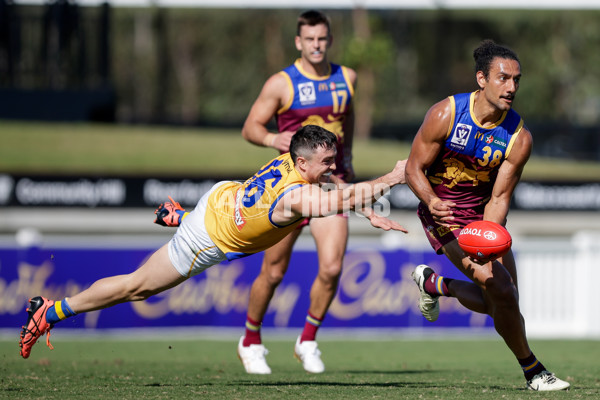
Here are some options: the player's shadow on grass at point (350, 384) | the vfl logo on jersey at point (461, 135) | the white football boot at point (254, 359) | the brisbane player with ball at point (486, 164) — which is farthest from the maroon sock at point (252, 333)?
the vfl logo on jersey at point (461, 135)

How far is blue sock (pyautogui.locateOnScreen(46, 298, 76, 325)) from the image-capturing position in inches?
264

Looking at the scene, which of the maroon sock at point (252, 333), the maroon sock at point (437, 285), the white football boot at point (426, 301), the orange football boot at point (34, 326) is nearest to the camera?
the orange football boot at point (34, 326)

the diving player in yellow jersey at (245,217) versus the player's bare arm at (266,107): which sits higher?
the player's bare arm at (266,107)

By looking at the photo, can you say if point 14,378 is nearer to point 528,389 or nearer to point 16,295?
point 528,389

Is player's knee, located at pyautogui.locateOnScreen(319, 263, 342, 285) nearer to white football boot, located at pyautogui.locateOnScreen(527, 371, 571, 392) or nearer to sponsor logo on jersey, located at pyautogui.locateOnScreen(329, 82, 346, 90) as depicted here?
sponsor logo on jersey, located at pyautogui.locateOnScreen(329, 82, 346, 90)

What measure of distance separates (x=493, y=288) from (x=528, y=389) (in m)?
0.79

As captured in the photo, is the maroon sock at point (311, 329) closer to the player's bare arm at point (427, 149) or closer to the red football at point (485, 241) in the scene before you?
the player's bare arm at point (427, 149)

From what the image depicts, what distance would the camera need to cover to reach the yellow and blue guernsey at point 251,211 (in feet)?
20.8

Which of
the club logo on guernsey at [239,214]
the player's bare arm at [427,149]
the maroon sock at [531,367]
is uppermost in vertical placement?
the player's bare arm at [427,149]

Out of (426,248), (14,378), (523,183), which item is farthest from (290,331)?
(523,183)

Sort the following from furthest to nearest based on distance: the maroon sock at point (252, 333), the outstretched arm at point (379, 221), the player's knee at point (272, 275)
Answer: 1. the maroon sock at point (252, 333)
2. the player's knee at point (272, 275)
3. the outstretched arm at point (379, 221)

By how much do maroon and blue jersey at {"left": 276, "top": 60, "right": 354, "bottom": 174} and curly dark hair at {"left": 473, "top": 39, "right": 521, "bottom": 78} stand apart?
1.86 m

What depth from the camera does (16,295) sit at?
13.5 meters

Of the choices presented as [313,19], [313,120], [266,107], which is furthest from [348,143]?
[313,19]
